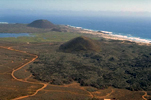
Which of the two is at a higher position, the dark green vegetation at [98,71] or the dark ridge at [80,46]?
the dark ridge at [80,46]

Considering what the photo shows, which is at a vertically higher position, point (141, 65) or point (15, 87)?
point (141, 65)

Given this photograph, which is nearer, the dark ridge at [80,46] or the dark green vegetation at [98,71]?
the dark green vegetation at [98,71]

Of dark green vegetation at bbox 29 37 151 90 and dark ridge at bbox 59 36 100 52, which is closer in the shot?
dark green vegetation at bbox 29 37 151 90

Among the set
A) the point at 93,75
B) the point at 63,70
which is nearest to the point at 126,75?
the point at 93,75

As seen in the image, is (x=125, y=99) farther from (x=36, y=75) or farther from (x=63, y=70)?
(x=36, y=75)

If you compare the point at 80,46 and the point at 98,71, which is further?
the point at 80,46

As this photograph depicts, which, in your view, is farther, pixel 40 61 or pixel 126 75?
pixel 40 61

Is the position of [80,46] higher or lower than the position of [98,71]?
higher

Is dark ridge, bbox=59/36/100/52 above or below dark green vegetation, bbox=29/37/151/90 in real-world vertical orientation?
above
